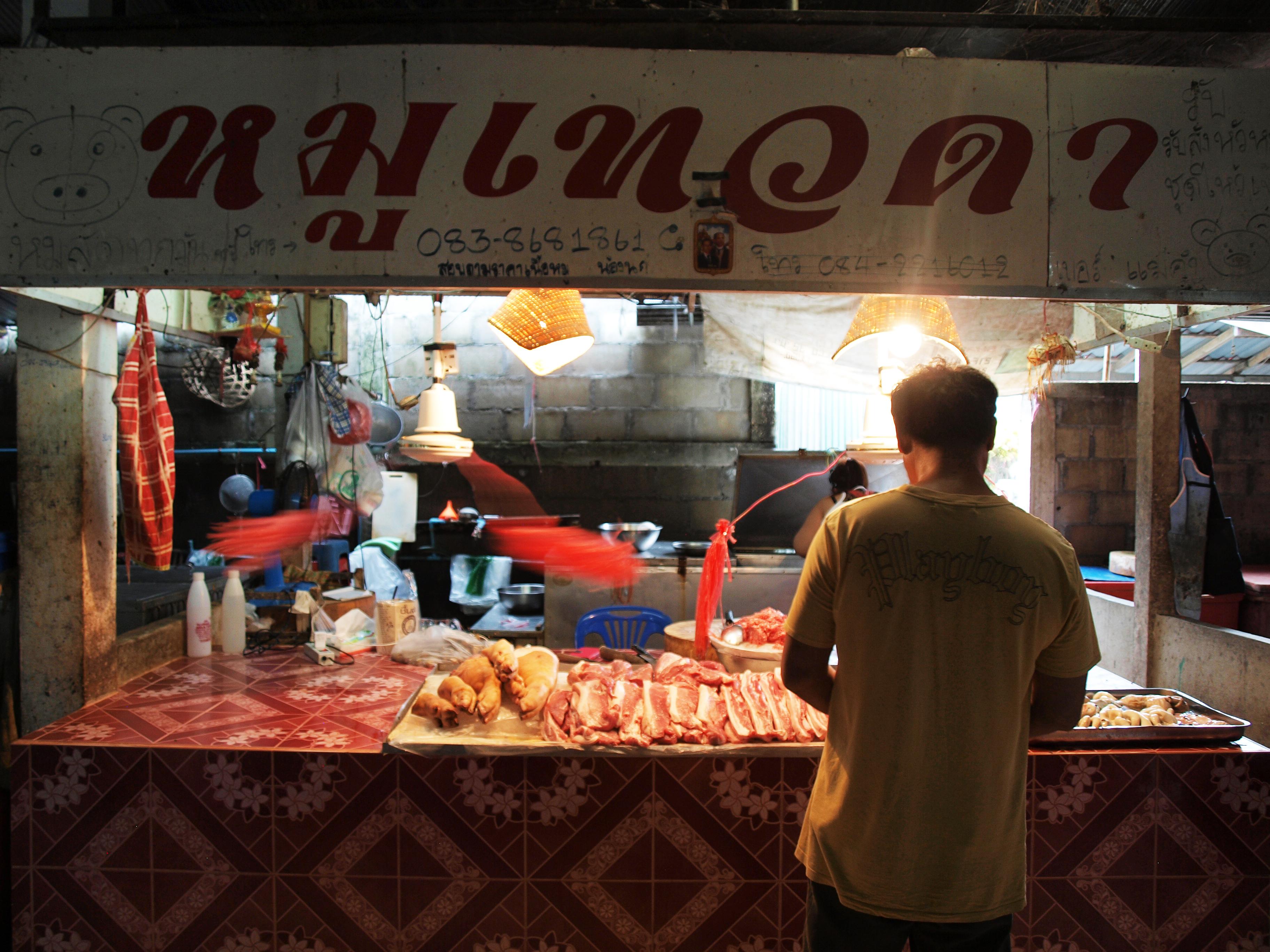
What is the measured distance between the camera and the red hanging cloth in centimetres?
312

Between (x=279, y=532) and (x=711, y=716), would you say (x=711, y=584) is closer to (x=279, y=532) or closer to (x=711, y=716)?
(x=711, y=716)

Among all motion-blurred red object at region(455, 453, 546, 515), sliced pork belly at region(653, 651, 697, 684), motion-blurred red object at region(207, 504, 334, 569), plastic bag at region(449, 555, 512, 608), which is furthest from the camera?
motion-blurred red object at region(455, 453, 546, 515)

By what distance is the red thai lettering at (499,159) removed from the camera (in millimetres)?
2393

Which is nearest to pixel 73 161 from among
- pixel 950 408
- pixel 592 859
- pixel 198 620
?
pixel 198 620

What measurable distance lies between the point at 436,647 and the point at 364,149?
2.38m

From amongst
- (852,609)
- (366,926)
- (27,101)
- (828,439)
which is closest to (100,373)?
(27,101)

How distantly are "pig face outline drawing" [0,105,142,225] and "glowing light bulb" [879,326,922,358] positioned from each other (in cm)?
283

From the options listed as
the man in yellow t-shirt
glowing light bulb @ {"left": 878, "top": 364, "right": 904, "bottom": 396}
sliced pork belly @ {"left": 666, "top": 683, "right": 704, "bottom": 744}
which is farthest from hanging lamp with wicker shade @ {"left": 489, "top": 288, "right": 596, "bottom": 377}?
the man in yellow t-shirt

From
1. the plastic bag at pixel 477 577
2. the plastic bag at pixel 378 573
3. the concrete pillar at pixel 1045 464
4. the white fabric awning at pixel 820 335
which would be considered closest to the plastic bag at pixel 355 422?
the plastic bag at pixel 378 573

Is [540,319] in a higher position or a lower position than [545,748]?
higher

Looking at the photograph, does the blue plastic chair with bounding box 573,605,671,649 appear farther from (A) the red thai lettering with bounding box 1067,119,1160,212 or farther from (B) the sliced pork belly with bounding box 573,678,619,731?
(A) the red thai lettering with bounding box 1067,119,1160,212

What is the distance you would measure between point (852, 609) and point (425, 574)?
20.2 ft

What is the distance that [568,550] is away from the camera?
20.1 ft

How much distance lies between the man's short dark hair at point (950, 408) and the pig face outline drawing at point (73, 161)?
2557 mm
